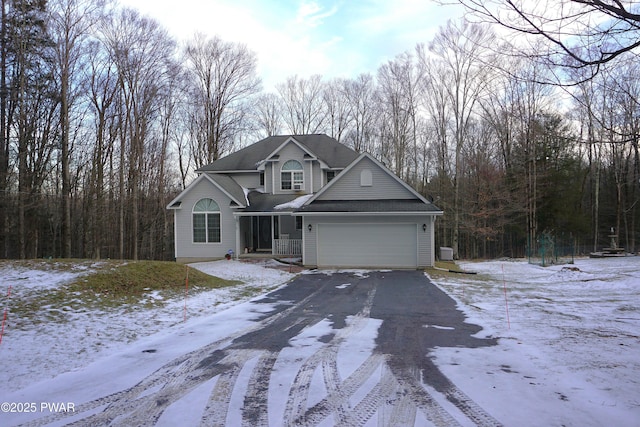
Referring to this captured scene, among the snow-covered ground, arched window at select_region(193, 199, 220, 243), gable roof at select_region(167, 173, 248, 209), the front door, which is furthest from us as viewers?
the front door

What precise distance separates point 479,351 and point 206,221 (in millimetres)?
17271

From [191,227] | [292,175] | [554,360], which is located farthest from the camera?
[292,175]

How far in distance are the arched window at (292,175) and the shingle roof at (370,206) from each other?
165 inches

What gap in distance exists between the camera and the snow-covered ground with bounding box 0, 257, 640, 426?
397 centimetres

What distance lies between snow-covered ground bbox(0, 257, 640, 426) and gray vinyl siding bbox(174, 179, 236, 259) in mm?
10338

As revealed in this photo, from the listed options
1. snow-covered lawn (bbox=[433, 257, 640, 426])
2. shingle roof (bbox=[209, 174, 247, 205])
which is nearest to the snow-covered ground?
snow-covered lawn (bbox=[433, 257, 640, 426])

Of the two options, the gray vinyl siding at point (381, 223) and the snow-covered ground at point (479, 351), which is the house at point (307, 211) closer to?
the gray vinyl siding at point (381, 223)

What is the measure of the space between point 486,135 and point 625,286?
75.7ft

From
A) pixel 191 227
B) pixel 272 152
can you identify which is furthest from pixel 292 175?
pixel 191 227

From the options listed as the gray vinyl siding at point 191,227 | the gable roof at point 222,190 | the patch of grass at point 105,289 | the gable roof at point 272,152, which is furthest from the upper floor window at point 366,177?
the patch of grass at point 105,289

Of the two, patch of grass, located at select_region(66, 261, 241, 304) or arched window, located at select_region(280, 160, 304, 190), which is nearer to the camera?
patch of grass, located at select_region(66, 261, 241, 304)

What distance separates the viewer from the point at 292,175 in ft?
74.1

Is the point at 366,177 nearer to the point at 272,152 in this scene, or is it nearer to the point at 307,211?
the point at 307,211

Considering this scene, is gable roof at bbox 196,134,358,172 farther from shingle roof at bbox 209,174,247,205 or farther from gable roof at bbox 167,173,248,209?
gable roof at bbox 167,173,248,209
